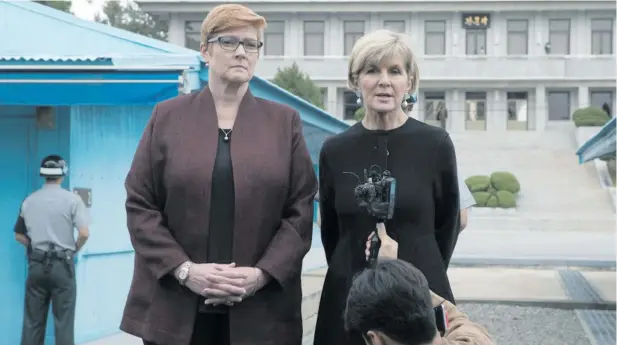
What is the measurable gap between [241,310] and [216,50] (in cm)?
95

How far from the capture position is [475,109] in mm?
41594

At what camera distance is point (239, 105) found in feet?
9.65

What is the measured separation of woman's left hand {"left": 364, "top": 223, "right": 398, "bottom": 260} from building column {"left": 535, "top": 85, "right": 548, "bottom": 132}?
39.3m

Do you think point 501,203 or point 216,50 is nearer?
point 216,50

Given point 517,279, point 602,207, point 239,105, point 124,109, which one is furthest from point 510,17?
point 239,105

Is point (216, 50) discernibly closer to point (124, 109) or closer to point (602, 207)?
point (124, 109)

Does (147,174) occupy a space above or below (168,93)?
below

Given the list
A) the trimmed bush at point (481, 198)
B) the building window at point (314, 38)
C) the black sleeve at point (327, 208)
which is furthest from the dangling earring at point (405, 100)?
the building window at point (314, 38)

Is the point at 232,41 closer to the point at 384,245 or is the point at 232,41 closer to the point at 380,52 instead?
the point at 380,52

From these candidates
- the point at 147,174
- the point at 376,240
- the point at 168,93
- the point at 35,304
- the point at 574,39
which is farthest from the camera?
the point at 574,39

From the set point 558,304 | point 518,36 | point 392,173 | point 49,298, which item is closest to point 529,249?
point 558,304

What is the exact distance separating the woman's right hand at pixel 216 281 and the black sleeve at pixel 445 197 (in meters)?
0.75

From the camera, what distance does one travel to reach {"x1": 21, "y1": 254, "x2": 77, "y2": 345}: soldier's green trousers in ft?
19.1

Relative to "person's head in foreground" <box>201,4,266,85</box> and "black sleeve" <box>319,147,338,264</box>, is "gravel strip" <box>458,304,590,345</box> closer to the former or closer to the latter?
"black sleeve" <box>319,147,338,264</box>
